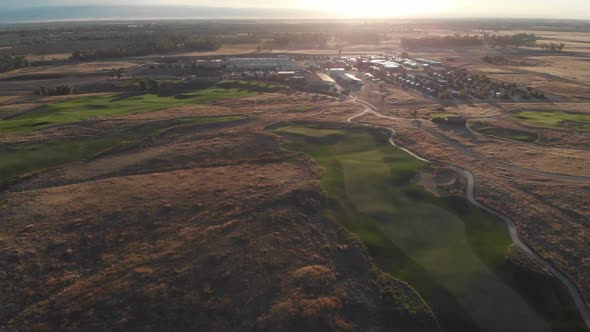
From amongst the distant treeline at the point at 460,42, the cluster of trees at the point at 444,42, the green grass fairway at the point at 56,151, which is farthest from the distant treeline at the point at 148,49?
the distant treeline at the point at 460,42

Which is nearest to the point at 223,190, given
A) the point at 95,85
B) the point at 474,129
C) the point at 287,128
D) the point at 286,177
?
the point at 286,177

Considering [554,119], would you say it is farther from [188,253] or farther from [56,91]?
[56,91]

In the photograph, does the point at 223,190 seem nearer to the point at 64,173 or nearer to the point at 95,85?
the point at 64,173

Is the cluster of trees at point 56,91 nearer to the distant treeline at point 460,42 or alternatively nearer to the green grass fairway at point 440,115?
the green grass fairway at point 440,115

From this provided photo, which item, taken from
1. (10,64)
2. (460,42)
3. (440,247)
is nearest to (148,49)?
(10,64)

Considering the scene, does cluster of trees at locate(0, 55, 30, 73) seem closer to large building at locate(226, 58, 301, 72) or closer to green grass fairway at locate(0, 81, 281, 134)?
green grass fairway at locate(0, 81, 281, 134)

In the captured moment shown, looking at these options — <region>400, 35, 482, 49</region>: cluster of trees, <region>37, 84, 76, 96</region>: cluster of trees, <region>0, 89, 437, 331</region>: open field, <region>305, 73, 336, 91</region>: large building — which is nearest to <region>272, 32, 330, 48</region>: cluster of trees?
<region>400, 35, 482, 49</region>: cluster of trees
